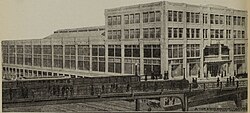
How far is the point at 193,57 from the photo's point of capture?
201 cm

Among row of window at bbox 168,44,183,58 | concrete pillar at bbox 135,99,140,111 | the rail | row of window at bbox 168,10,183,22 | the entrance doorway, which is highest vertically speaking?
row of window at bbox 168,10,183,22

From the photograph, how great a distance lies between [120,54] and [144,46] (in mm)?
97

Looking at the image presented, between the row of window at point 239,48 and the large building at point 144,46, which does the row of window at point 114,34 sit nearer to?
the large building at point 144,46

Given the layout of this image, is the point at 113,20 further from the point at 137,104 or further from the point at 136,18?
the point at 137,104

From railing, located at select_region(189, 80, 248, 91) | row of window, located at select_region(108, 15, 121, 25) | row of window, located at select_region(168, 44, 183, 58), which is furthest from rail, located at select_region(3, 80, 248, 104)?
row of window, located at select_region(108, 15, 121, 25)

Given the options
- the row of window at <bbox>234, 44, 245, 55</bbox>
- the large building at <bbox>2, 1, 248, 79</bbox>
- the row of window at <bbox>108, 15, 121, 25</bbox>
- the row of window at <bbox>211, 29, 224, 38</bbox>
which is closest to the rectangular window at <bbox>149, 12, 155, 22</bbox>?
the large building at <bbox>2, 1, 248, 79</bbox>

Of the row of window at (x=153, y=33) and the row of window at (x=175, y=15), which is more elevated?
the row of window at (x=175, y=15)

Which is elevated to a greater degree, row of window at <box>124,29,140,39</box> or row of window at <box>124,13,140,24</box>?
row of window at <box>124,13,140,24</box>

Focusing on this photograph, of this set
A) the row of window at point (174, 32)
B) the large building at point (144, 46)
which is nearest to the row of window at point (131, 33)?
the large building at point (144, 46)

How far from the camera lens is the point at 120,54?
79.4 inches

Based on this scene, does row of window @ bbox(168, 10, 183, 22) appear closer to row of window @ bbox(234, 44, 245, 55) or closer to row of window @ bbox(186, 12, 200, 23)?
row of window @ bbox(186, 12, 200, 23)

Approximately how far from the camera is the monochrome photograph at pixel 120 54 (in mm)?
1997

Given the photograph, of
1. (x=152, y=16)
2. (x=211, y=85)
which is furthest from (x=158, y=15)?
(x=211, y=85)

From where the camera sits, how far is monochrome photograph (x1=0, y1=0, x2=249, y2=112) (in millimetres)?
1997
